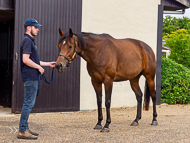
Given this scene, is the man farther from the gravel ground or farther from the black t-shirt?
the gravel ground

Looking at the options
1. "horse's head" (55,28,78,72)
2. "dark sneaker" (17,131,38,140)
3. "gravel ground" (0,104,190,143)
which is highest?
"horse's head" (55,28,78,72)

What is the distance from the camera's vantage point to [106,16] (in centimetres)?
828

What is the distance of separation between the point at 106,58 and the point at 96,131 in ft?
4.67

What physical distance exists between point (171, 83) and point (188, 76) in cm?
81

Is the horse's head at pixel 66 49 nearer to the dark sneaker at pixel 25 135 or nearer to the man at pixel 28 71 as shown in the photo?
the man at pixel 28 71

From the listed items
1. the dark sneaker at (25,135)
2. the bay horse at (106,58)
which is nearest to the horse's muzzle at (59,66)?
the bay horse at (106,58)

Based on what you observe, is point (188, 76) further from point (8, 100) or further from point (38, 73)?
point (38, 73)

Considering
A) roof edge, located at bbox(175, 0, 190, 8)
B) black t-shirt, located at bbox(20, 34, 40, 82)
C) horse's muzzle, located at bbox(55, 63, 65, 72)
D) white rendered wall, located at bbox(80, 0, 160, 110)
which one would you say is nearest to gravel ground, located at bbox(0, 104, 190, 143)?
white rendered wall, located at bbox(80, 0, 160, 110)

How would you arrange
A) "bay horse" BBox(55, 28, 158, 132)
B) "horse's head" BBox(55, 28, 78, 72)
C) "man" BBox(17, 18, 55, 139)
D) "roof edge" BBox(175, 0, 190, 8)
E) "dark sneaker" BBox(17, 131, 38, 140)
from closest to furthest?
"man" BBox(17, 18, 55, 139), "dark sneaker" BBox(17, 131, 38, 140), "horse's head" BBox(55, 28, 78, 72), "bay horse" BBox(55, 28, 158, 132), "roof edge" BBox(175, 0, 190, 8)

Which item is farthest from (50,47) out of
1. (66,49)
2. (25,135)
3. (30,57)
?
(25,135)

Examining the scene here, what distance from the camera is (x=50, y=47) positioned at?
7.31m

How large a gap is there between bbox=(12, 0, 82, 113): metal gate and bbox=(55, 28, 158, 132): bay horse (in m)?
2.11

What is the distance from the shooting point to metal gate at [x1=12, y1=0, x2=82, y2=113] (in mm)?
6883

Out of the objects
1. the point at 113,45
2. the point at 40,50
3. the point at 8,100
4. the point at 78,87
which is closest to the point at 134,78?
the point at 113,45
